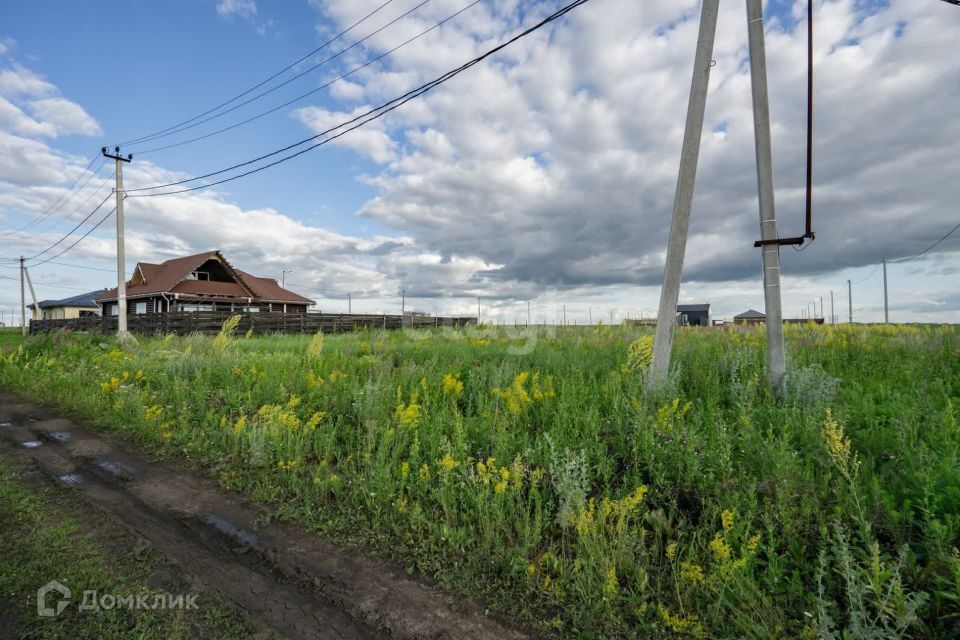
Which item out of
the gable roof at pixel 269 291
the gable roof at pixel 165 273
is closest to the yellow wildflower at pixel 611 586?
the gable roof at pixel 165 273

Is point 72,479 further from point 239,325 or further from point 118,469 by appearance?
point 239,325

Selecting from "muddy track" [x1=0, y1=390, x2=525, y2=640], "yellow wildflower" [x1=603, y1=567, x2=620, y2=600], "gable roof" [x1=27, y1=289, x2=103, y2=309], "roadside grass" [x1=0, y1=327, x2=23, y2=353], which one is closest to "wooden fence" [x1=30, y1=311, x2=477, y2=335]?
"roadside grass" [x1=0, y1=327, x2=23, y2=353]

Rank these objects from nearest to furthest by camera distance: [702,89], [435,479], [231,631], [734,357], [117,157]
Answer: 1. [231,631]
2. [435,479]
3. [702,89]
4. [734,357]
5. [117,157]

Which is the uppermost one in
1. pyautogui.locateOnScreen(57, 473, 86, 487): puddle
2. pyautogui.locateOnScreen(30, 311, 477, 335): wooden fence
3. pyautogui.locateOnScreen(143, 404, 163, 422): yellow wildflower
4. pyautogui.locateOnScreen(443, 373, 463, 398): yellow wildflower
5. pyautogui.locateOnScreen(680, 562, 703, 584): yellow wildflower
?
pyautogui.locateOnScreen(30, 311, 477, 335): wooden fence

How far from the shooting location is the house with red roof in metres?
30.8

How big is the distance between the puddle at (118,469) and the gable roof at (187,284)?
29984mm

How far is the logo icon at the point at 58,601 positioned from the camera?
2436 millimetres

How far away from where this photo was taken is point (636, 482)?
3119 millimetres

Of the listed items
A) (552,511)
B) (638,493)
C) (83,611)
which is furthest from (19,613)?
(638,493)

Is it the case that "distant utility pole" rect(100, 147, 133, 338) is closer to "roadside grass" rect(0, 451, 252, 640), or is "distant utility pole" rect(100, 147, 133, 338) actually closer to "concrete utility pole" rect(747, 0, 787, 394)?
"roadside grass" rect(0, 451, 252, 640)

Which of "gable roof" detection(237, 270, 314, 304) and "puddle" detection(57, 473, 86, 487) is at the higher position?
"gable roof" detection(237, 270, 314, 304)

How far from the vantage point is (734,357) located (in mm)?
5852

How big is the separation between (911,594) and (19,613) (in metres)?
4.49

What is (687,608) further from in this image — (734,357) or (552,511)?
(734,357)
